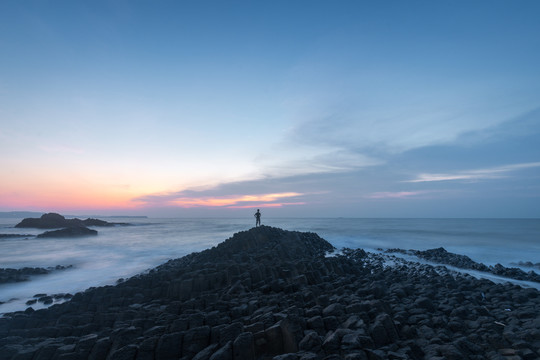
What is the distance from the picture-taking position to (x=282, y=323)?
5.84m

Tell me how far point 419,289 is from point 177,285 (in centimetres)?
862

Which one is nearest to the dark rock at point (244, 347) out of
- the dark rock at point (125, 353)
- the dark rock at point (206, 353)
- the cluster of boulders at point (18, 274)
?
the dark rock at point (206, 353)

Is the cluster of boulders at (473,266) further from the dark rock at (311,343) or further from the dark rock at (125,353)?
the dark rock at (125,353)

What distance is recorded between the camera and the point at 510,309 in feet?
26.7

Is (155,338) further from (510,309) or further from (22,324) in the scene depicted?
(510,309)

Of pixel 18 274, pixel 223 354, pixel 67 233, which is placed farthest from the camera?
pixel 67 233

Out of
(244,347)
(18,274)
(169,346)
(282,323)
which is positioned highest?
(282,323)

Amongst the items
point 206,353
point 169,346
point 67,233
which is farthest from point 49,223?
point 206,353

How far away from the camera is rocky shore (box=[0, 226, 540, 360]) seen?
541 cm

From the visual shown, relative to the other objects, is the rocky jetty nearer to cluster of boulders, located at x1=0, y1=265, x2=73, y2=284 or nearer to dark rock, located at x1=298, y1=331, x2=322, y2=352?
cluster of boulders, located at x1=0, y1=265, x2=73, y2=284

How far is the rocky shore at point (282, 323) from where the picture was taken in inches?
213

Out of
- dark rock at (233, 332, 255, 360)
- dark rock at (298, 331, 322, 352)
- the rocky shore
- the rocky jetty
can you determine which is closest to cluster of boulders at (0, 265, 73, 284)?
the rocky shore

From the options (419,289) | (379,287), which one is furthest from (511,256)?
(379,287)

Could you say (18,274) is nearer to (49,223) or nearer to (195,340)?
(195,340)
